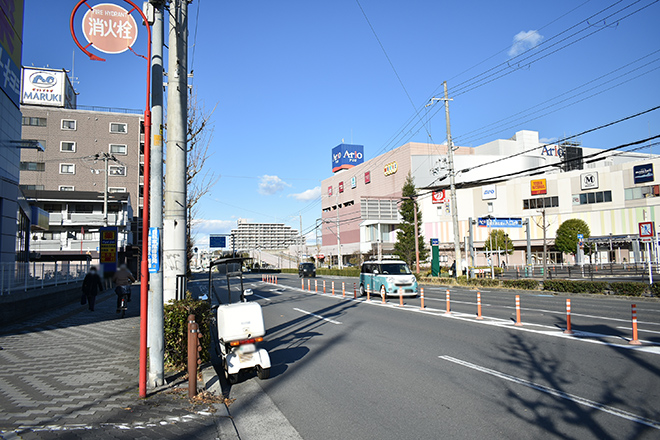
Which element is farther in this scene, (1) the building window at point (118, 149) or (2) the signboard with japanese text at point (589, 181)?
(1) the building window at point (118, 149)

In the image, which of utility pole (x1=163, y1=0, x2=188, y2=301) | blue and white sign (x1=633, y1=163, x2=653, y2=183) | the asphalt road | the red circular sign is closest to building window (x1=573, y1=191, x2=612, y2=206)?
blue and white sign (x1=633, y1=163, x2=653, y2=183)

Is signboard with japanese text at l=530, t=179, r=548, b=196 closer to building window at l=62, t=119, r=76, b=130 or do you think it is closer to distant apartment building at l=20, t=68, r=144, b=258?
distant apartment building at l=20, t=68, r=144, b=258

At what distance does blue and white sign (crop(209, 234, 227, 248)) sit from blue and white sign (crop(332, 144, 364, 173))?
47.2 m

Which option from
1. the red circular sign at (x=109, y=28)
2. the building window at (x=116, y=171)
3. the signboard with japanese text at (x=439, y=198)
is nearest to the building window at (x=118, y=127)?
the building window at (x=116, y=171)

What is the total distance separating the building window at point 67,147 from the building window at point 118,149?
15.3ft

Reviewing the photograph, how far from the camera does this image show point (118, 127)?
6144 cm

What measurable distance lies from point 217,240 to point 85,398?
72.7m

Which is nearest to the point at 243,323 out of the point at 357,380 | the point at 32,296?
the point at 357,380

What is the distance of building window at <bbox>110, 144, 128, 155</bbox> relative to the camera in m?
61.0

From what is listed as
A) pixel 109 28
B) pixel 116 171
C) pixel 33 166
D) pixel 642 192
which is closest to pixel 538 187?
pixel 642 192

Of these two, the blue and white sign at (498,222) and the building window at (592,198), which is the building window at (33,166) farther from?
the building window at (592,198)

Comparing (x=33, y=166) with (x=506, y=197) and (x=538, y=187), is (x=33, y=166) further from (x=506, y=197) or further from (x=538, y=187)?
(x=538, y=187)

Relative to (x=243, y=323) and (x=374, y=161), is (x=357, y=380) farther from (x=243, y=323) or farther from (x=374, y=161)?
(x=374, y=161)

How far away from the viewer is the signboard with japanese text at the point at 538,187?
212 feet
